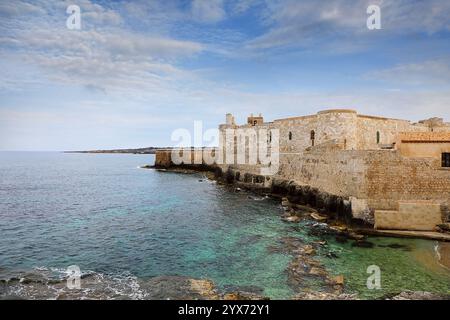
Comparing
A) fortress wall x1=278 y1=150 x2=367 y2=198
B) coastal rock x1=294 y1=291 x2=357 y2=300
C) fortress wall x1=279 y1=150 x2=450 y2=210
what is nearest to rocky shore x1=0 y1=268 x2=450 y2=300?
coastal rock x1=294 y1=291 x2=357 y2=300

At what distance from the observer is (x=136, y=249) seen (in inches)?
640

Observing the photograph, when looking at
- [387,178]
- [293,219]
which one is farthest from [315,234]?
[387,178]

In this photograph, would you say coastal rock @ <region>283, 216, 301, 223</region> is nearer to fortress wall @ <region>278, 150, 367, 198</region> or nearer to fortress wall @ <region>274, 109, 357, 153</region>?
fortress wall @ <region>278, 150, 367, 198</region>

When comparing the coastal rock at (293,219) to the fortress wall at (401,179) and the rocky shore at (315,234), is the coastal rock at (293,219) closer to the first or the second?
the rocky shore at (315,234)

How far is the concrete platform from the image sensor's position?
16109 mm

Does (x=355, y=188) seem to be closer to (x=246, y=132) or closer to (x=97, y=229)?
(x=97, y=229)

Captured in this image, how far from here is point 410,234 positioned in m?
16.7

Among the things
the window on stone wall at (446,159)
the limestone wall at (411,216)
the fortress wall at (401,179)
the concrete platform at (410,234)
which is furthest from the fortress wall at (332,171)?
the window on stone wall at (446,159)

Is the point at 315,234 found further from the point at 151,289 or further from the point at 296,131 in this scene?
the point at 296,131

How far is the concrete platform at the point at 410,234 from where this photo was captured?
→ 16.1 metres

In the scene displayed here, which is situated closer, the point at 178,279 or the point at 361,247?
the point at 178,279

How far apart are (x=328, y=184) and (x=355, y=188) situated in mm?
3393

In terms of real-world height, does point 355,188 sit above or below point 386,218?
above
